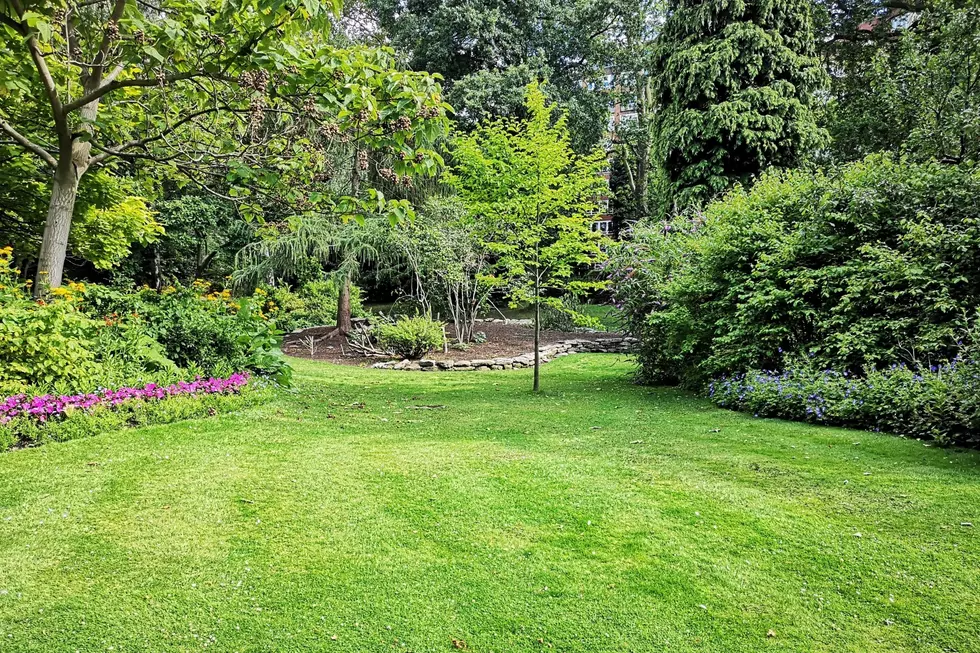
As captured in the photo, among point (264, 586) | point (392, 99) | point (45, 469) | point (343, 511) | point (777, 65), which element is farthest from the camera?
point (777, 65)

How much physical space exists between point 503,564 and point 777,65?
15.1m

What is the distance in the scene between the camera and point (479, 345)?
49.2 feet

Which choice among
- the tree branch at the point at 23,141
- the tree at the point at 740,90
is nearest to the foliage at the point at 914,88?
the tree at the point at 740,90

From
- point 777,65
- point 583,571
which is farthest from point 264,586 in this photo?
point 777,65

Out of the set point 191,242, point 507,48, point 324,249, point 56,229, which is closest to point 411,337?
point 324,249

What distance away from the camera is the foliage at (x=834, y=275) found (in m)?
6.11

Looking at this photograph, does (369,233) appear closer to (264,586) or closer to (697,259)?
(697,259)

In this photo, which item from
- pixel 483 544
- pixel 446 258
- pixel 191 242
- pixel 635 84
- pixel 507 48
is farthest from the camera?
pixel 635 84

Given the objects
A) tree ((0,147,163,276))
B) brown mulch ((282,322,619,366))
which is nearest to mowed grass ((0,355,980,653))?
tree ((0,147,163,276))

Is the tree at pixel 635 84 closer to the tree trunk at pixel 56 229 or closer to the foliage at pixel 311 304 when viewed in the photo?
the foliage at pixel 311 304

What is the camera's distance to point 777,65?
1390cm

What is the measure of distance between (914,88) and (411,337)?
14.1 meters

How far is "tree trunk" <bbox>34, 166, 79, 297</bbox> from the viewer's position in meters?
5.62

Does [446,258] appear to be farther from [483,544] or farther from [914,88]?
[914,88]
